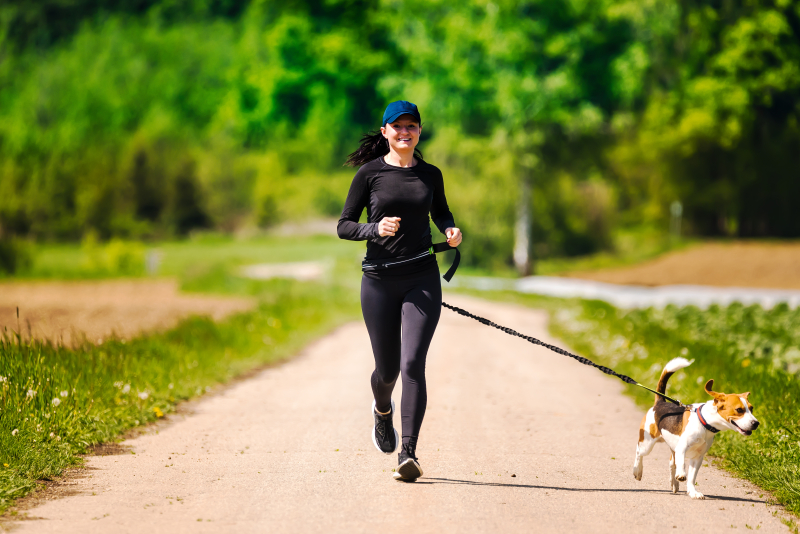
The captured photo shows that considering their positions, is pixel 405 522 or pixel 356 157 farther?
pixel 356 157

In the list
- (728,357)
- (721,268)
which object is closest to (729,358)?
(728,357)

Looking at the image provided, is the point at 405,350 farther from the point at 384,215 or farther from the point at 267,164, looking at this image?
the point at 267,164

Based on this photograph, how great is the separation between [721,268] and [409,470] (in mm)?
25367

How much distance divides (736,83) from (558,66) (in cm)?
636

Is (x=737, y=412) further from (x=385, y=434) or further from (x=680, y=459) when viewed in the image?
(x=385, y=434)

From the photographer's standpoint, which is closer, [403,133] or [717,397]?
[717,397]

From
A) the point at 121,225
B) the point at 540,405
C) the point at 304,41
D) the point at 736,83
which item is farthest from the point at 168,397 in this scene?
the point at 121,225

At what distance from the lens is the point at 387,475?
5891mm

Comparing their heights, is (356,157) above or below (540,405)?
above

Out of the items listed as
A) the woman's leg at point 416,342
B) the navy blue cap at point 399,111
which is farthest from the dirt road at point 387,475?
the navy blue cap at point 399,111

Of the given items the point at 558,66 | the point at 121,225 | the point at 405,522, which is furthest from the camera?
the point at 121,225

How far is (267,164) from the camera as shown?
230 feet

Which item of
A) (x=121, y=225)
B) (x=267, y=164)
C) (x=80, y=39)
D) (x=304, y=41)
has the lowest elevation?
(x=121, y=225)

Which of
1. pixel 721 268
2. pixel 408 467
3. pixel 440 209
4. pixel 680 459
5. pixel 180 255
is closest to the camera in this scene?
pixel 680 459
